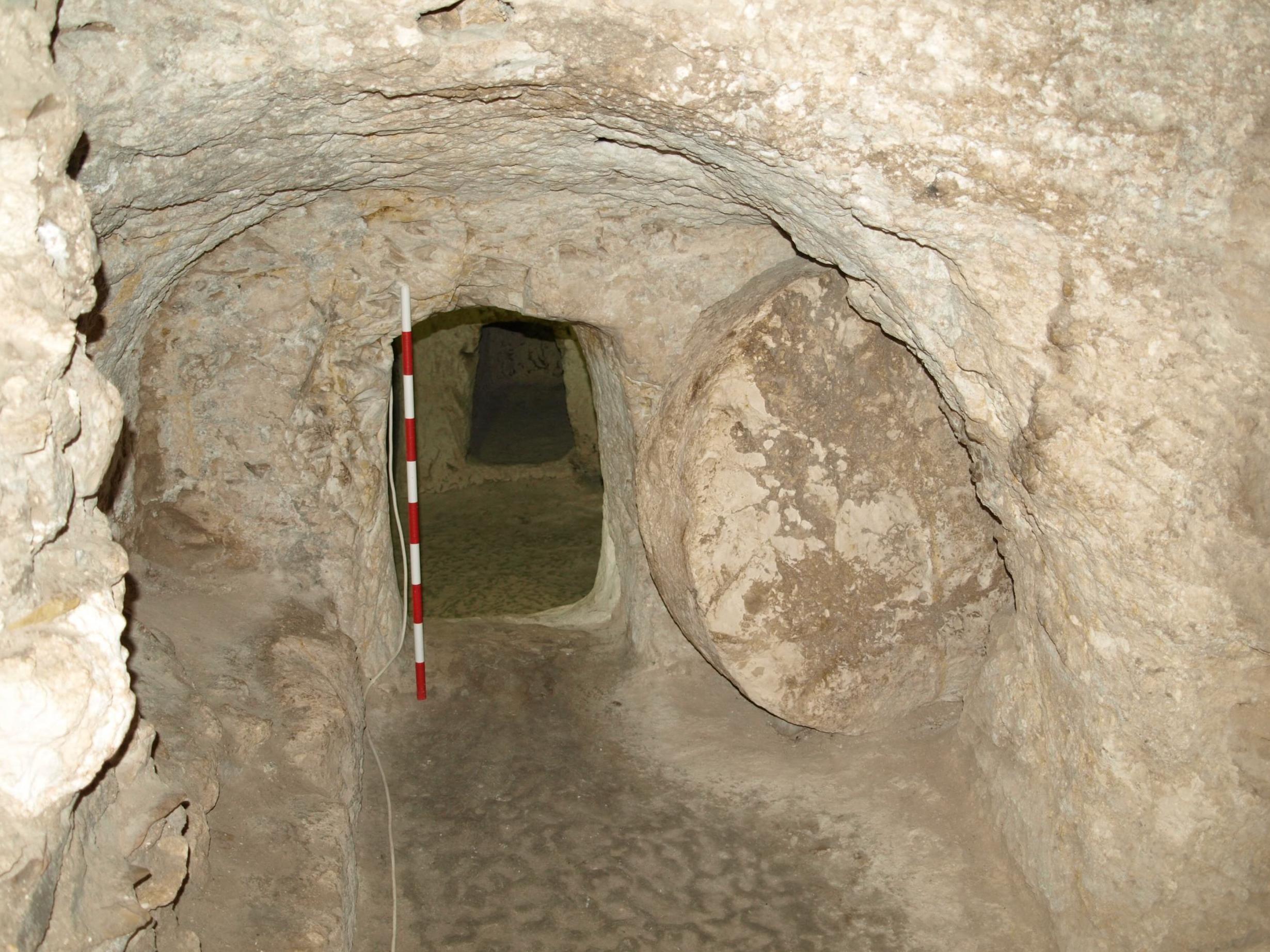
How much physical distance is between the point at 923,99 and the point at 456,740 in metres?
2.46

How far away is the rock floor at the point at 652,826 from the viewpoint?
9.32 ft

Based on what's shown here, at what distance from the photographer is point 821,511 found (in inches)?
128

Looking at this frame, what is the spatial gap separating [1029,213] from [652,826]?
1.98 metres

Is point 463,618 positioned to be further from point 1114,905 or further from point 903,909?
point 1114,905

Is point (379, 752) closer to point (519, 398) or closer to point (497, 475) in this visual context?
point (497, 475)

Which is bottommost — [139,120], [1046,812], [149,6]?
[1046,812]

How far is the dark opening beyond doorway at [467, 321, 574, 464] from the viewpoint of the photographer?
8430 mm

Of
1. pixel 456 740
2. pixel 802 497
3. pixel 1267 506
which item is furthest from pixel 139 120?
pixel 1267 506

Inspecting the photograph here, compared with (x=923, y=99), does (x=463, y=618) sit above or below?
below

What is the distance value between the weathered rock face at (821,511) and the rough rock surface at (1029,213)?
379 mm

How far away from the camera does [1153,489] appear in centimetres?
235

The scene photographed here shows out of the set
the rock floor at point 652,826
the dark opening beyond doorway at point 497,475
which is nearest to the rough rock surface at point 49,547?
the rock floor at point 652,826

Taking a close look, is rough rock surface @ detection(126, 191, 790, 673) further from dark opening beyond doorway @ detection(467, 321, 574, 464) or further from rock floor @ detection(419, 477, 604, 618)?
dark opening beyond doorway @ detection(467, 321, 574, 464)

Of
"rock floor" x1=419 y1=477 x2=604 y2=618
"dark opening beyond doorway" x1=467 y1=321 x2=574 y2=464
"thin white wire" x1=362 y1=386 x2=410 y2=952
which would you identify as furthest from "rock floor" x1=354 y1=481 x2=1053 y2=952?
"dark opening beyond doorway" x1=467 y1=321 x2=574 y2=464
